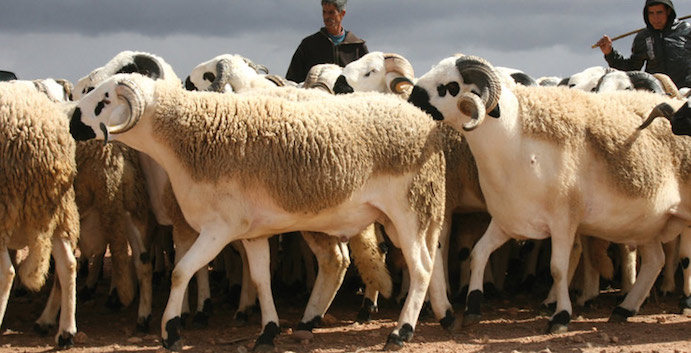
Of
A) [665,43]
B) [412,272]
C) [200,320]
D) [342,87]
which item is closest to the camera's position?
[412,272]

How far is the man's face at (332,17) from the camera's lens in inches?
500

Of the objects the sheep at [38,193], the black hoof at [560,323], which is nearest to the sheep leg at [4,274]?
the sheep at [38,193]

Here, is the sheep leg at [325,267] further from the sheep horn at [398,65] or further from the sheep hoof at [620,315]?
the sheep horn at [398,65]

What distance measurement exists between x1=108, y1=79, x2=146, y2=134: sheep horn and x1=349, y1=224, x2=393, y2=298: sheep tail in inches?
94.0

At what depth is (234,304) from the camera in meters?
9.62

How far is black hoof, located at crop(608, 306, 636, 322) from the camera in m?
8.48

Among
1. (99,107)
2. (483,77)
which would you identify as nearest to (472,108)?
(483,77)

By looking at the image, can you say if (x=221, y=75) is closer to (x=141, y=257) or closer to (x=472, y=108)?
(x=141, y=257)

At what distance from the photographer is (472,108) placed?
761cm

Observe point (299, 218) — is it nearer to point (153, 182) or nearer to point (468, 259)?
point (153, 182)

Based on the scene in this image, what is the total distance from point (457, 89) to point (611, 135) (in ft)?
4.62

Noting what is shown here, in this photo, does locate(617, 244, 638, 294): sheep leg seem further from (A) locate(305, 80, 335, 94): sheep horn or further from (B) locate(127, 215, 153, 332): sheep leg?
(B) locate(127, 215, 153, 332): sheep leg

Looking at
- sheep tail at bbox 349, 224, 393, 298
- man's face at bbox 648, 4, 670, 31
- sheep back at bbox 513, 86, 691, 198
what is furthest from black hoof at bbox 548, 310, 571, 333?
man's face at bbox 648, 4, 670, 31

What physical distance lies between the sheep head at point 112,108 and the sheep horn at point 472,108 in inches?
99.2
